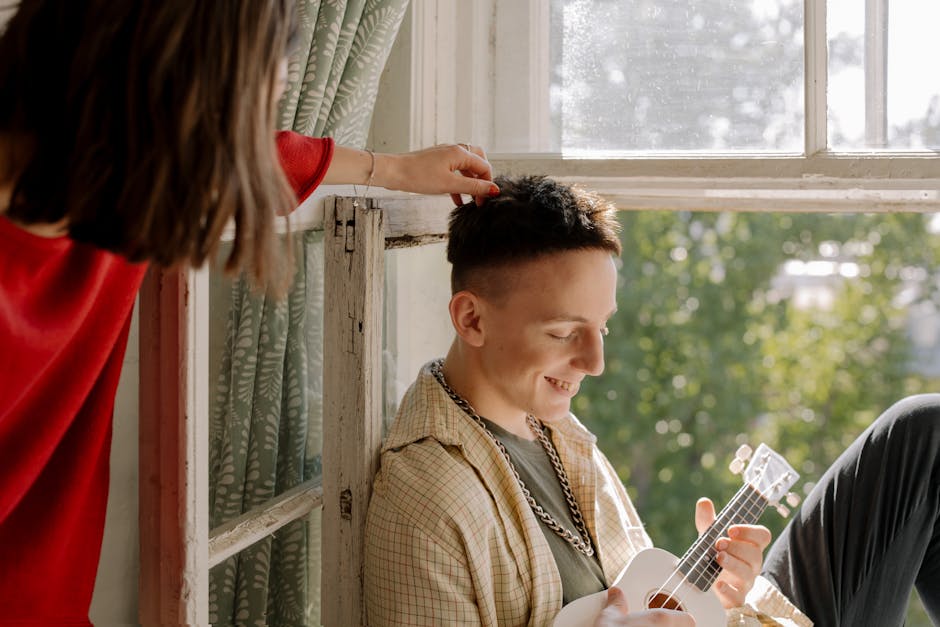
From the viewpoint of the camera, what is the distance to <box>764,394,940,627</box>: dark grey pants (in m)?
1.40

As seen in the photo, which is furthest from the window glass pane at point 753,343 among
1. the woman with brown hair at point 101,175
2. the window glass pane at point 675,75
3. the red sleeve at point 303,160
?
the woman with brown hair at point 101,175

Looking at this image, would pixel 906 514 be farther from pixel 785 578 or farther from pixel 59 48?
pixel 59 48

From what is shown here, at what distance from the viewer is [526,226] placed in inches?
47.6

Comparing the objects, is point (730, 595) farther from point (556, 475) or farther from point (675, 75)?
point (675, 75)

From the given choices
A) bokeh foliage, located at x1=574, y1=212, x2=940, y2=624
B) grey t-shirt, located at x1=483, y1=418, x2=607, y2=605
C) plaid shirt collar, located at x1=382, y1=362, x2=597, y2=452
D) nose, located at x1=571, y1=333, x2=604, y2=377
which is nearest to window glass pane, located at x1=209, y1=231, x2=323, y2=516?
plaid shirt collar, located at x1=382, y1=362, x2=597, y2=452

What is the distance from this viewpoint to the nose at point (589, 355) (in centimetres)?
120

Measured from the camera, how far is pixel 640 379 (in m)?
4.36

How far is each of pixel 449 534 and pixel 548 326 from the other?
29cm

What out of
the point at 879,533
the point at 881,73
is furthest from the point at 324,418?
the point at 881,73

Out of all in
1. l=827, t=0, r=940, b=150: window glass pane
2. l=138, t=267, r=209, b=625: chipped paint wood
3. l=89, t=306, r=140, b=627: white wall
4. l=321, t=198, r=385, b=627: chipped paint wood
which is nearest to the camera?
l=138, t=267, r=209, b=625: chipped paint wood

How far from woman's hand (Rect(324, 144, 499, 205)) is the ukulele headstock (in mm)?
532

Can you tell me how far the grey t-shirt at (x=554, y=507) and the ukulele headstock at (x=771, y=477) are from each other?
0.81 feet

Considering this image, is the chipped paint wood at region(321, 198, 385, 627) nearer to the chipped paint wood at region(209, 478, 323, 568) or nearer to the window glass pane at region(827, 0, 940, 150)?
the chipped paint wood at region(209, 478, 323, 568)

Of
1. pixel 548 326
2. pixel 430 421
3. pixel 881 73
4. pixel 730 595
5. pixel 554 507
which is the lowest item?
pixel 730 595
